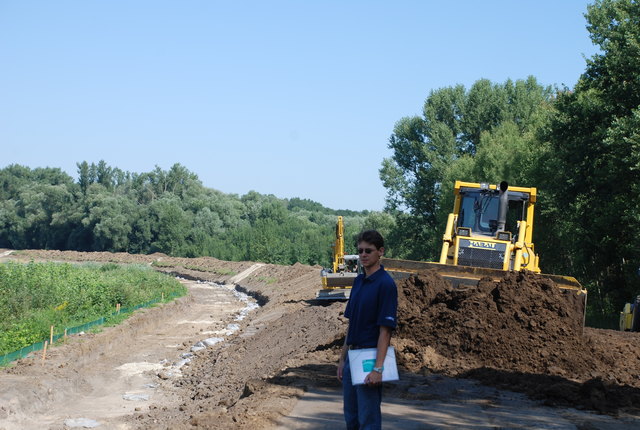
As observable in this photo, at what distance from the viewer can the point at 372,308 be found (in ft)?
19.9

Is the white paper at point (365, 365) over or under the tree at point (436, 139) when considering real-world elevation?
under

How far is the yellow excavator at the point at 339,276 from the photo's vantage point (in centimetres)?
2755

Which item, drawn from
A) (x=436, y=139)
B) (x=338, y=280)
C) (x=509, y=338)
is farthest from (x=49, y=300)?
(x=436, y=139)

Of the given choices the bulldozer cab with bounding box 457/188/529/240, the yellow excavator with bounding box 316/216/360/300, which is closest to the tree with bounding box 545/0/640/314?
the bulldozer cab with bounding box 457/188/529/240

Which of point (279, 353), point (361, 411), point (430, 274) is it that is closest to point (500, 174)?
point (279, 353)

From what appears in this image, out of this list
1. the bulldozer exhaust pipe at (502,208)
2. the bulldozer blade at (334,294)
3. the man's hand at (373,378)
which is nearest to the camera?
the man's hand at (373,378)

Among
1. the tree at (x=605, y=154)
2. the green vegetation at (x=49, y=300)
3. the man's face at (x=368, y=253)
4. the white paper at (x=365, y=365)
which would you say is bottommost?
the green vegetation at (x=49, y=300)

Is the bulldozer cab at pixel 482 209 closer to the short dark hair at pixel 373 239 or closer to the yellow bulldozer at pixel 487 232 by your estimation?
the yellow bulldozer at pixel 487 232

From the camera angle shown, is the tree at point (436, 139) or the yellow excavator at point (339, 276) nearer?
the yellow excavator at point (339, 276)

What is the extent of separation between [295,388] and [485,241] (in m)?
7.84

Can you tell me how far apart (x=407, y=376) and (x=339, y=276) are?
15.8m

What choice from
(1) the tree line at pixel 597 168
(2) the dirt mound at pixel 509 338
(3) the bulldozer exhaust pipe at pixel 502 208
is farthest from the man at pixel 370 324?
(1) the tree line at pixel 597 168

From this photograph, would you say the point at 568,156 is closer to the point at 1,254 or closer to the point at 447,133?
the point at 447,133

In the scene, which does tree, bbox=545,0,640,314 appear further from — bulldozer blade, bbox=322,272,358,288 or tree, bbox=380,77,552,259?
tree, bbox=380,77,552,259
